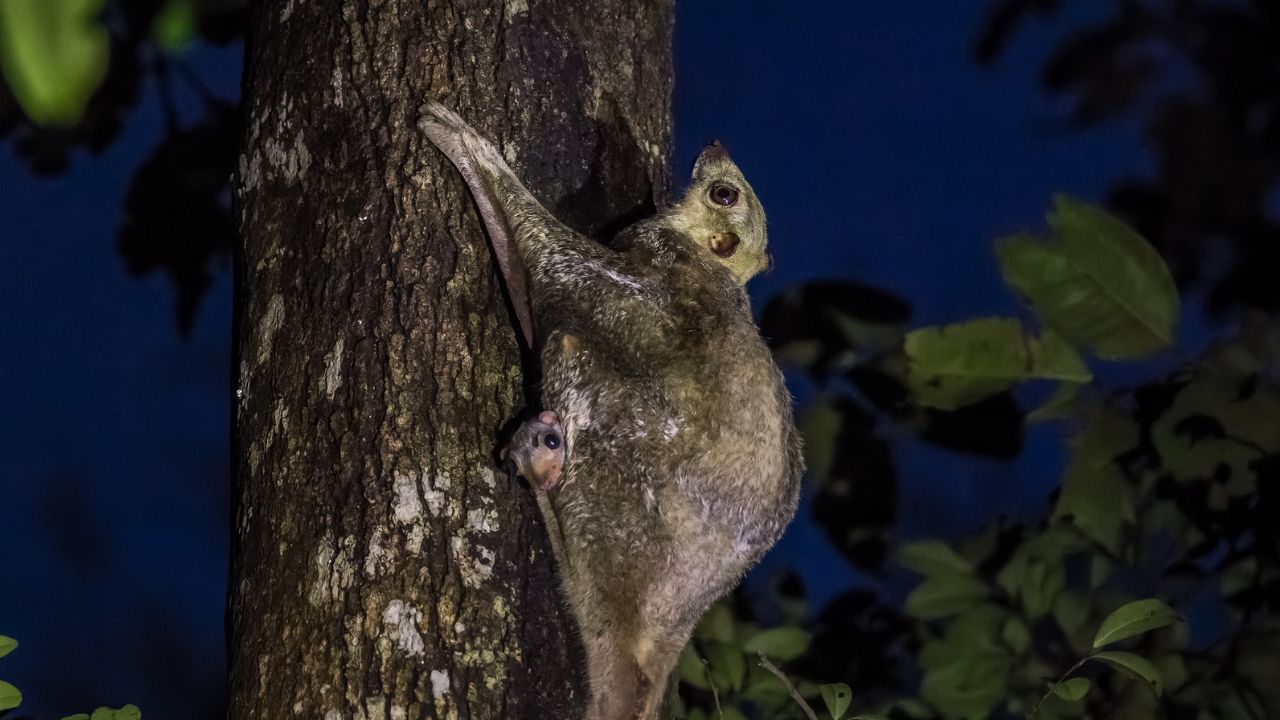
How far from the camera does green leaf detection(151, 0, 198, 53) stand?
9.75ft

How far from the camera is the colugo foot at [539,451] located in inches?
65.1

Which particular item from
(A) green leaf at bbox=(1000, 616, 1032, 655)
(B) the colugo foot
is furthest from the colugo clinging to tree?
(A) green leaf at bbox=(1000, 616, 1032, 655)

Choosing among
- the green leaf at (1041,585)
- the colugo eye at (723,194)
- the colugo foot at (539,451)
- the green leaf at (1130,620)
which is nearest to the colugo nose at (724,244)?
the colugo eye at (723,194)

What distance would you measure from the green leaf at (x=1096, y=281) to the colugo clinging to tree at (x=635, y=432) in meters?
0.89

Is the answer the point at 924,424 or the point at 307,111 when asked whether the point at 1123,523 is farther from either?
the point at 307,111

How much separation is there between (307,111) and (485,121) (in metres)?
0.28

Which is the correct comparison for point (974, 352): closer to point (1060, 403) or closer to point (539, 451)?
point (1060, 403)

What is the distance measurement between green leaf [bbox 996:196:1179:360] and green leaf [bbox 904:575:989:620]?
2.34 feet

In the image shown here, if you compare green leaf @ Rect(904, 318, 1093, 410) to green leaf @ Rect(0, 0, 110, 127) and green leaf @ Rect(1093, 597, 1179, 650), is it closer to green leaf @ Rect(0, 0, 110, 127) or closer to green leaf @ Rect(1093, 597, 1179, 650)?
green leaf @ Rect(1093, 597, 1179, 650)

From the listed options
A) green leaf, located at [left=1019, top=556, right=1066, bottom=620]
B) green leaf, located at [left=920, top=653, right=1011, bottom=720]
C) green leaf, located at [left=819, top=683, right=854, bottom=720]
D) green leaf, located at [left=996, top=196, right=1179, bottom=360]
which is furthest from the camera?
green leaf, located at [left=1019, top=556, right=1066, bottom=620]

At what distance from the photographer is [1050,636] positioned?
342 centimetres

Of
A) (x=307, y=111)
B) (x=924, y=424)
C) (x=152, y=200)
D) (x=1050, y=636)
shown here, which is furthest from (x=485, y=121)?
(x=1050, y=636)

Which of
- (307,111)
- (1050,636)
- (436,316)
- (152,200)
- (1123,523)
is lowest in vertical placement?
(1050,636)

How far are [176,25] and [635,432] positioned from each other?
192cm
